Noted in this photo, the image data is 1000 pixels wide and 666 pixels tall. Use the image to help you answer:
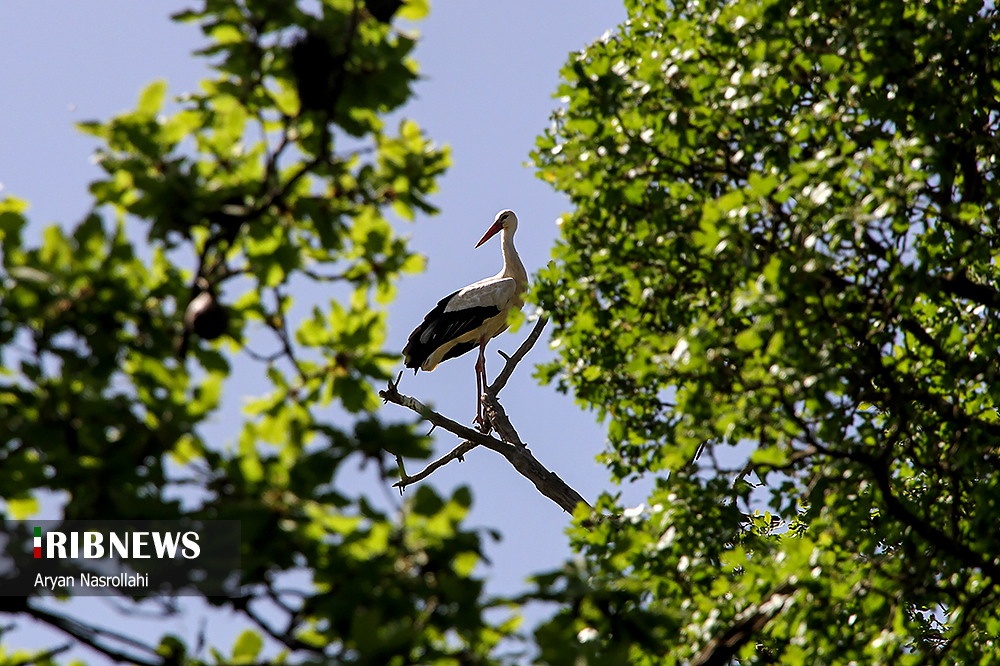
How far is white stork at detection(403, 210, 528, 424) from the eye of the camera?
40.7 ft

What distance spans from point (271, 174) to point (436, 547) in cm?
170

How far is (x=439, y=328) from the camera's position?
1243cm

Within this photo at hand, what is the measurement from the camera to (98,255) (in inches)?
149

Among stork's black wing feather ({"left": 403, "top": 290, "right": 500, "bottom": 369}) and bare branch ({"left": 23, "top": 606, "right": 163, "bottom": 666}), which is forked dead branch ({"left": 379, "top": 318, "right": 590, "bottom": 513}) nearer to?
stork's black wing feather ({"left": 403, "top": 290, "right": 500, "bottom": 369})

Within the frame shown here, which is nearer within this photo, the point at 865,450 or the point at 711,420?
the point at 711,420

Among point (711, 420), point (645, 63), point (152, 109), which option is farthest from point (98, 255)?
point (645, 63)

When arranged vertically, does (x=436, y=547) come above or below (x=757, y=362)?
below

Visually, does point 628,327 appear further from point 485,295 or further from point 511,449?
point 485,295

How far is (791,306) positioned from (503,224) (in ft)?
32.5

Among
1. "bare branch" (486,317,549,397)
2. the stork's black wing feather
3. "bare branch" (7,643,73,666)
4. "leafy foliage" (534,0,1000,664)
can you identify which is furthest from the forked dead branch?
"bare branch" (7,643,73,666)

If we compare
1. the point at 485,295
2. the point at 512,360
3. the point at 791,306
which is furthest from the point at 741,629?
the point at 485,295

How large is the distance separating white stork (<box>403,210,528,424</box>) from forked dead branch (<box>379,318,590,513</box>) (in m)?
0.80

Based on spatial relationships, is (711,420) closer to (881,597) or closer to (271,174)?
(881,597)

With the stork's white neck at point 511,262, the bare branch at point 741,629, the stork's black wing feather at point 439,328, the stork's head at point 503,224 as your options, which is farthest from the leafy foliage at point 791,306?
the stork's head at point 503,224
